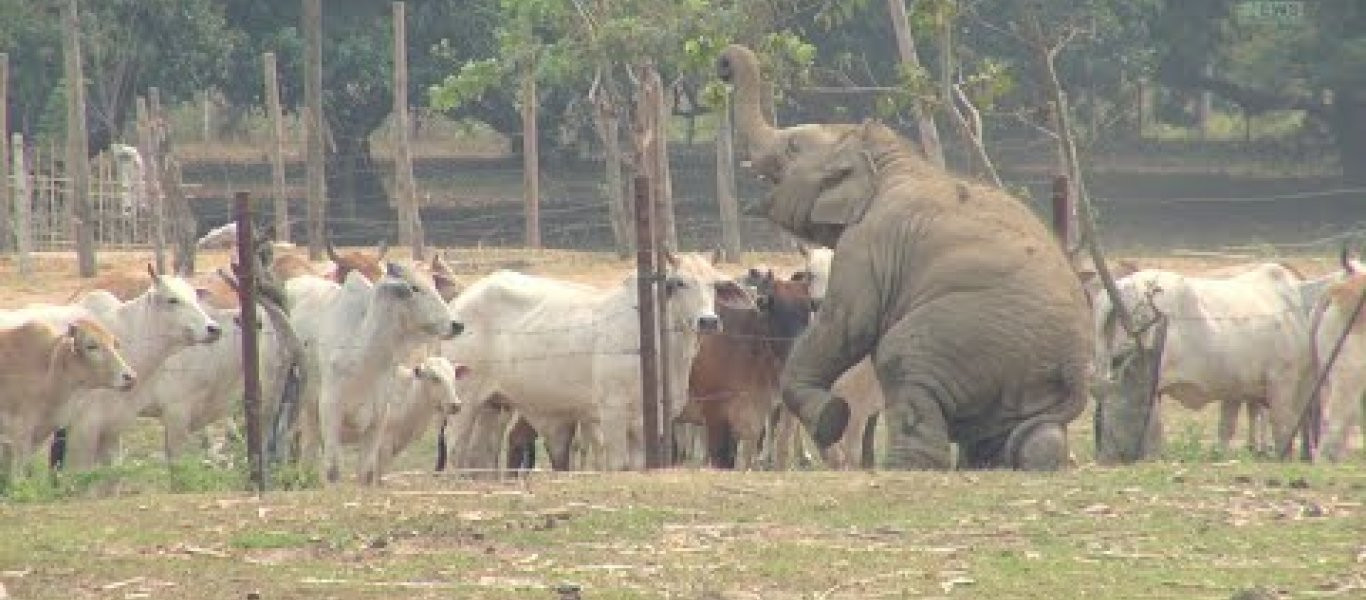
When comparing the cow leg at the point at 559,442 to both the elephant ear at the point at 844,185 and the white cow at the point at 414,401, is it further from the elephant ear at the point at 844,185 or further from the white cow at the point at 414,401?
the elephant ear at the point at 844,185

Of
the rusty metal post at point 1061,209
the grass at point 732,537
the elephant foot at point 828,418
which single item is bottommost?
the grass at point 732,537

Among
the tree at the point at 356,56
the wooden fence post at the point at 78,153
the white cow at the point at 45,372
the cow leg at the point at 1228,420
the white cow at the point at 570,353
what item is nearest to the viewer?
the white cow at the point at 45,372

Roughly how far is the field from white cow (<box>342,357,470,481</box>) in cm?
399

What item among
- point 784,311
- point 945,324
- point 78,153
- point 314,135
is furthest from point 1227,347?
point 314,135

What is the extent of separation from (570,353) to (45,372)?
4023mm

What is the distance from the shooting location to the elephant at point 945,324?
56.5ft

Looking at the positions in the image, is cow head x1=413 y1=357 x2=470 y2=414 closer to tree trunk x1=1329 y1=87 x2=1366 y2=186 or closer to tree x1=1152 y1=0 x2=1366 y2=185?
tree x1=1152 y1=0 x2=1366 y2=185

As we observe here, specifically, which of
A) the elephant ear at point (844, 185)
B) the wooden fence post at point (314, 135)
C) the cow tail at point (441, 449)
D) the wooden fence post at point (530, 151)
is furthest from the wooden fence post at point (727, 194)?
the elephant ear at point (844, 185)

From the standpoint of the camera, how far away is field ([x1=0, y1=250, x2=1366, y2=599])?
12.4 meters

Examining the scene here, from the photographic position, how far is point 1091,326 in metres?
17.6

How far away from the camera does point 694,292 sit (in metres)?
20.3

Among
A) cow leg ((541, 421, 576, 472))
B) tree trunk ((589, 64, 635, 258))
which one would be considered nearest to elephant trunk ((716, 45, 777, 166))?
cow leg ((541, 421, 576, 472))

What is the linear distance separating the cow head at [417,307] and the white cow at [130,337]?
107 centimetres

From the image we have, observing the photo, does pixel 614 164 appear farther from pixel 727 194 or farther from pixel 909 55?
pixel 909 55
